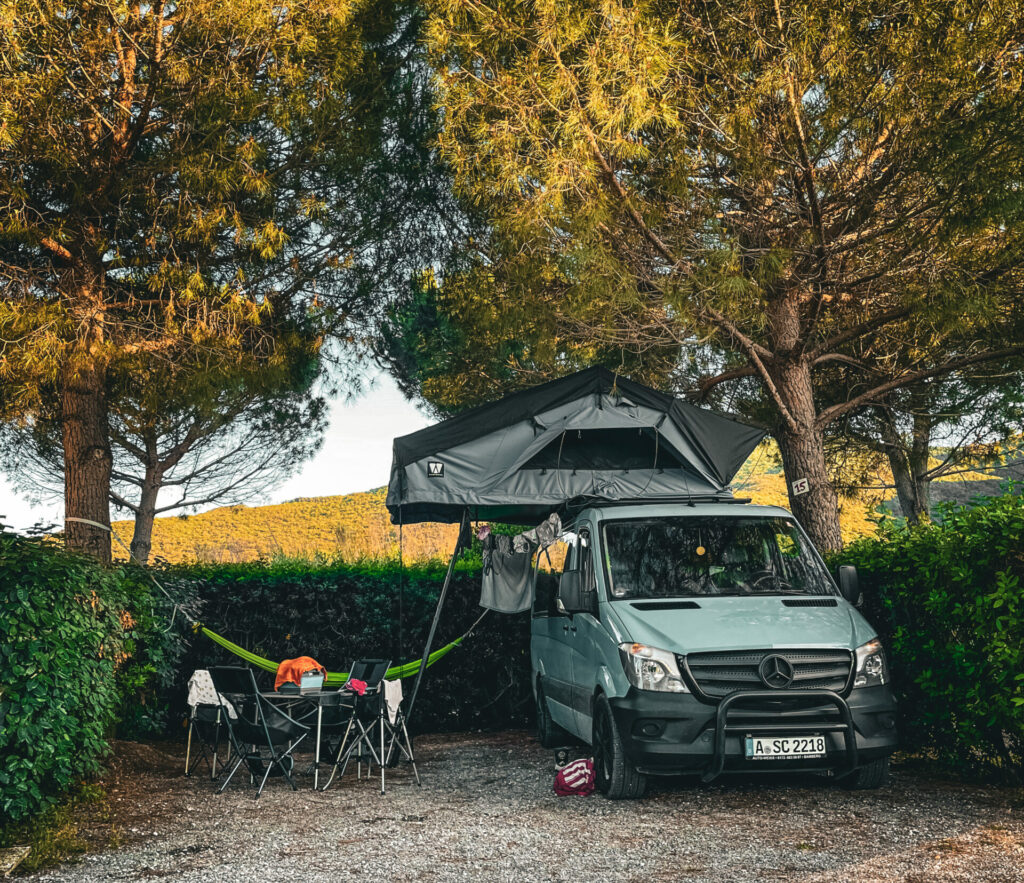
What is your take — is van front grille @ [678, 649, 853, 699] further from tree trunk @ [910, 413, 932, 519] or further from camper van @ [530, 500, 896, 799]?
tree trunk @ [910, 413, 932, 519]

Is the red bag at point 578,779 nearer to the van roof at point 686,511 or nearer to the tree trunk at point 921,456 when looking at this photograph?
the van roof at point 686,511

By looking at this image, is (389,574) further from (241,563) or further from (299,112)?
(299,112)

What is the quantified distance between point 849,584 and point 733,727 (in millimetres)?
1480

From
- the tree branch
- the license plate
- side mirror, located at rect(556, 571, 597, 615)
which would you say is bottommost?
the license plate

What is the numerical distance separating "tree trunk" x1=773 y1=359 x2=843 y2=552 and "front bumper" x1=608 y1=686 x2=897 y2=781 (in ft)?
13.7

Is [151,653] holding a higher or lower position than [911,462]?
lower

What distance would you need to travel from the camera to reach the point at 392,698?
7.26 meters

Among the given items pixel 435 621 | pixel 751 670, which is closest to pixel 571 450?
pixel 435 621

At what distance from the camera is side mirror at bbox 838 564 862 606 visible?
259 inches

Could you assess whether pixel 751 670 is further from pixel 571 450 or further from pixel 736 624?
pixel 571 450

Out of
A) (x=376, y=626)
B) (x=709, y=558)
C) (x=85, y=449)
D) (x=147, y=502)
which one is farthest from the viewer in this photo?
(x=147, y=502)

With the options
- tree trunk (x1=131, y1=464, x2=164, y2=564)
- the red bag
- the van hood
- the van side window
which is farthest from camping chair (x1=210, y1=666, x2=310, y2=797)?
tree trunk (x1=131, y1=464, x2=164, y2=564)

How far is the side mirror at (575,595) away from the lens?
6.71 m

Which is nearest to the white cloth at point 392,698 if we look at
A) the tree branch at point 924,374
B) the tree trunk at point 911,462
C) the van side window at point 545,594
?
the van side window at point 545,594
